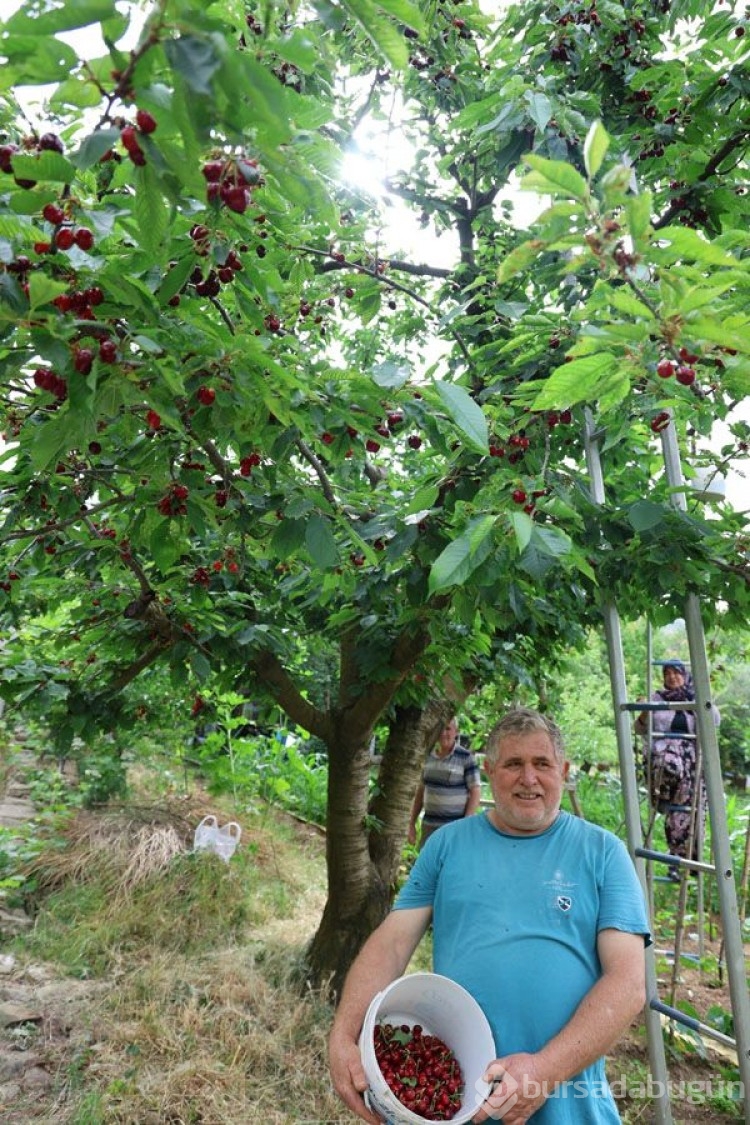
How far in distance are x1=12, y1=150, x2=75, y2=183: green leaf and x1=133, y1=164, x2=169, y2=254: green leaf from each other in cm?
9

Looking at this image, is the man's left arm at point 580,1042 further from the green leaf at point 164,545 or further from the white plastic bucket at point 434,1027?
the green leaf at point 164,545

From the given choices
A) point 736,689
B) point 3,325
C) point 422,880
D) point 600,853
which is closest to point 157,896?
point 422,880

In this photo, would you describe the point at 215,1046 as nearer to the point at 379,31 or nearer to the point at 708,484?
the point at 708,484

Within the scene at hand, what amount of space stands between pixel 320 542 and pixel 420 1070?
42.3 inches

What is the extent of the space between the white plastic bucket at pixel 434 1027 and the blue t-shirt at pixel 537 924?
2.4 inches

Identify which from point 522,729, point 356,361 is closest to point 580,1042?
point 522,729

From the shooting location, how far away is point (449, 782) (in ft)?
14.9

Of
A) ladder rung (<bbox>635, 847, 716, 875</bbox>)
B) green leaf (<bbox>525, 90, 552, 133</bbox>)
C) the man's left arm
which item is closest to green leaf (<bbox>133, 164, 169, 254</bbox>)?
green leaf (<bbox>525, 90, 552, 133</bbox>)

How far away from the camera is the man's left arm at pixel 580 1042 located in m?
1.36

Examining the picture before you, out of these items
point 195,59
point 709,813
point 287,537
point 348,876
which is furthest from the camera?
point 348,876

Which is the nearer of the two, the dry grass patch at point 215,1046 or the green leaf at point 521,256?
the green leaf at point 521,256

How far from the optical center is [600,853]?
1.64m

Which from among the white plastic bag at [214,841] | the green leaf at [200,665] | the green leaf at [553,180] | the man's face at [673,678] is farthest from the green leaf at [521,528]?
the white plastic bag at [214,841]

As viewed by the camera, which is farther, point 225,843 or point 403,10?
point 225,843
